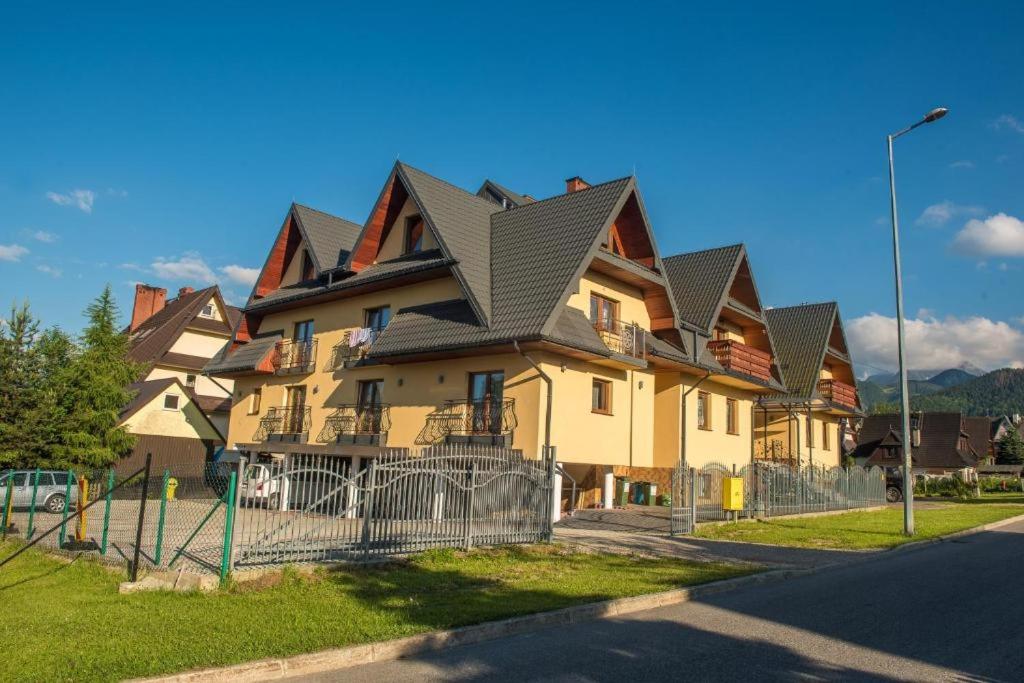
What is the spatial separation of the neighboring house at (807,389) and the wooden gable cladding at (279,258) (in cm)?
1977

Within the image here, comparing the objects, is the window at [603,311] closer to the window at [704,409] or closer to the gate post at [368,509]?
the window at [704,409]

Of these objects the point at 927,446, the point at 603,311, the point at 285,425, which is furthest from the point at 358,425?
the point at 927,446

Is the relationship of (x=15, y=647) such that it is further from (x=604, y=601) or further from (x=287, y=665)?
(x=604, y=601)

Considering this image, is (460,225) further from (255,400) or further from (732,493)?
(255,400)

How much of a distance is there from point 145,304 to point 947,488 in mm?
48825

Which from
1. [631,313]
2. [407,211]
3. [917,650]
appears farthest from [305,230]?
[917,650]

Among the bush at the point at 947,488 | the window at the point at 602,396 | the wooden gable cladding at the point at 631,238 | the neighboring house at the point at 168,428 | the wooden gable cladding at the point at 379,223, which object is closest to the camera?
the window at the point at 602,396

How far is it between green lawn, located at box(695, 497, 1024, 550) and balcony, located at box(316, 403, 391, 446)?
963cm

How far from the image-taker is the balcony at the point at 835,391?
1355 inches

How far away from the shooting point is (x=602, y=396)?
22.2m

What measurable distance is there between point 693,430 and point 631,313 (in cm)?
466

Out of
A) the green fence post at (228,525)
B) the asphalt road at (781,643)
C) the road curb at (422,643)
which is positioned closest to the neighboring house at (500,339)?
the road curb at (422,643)

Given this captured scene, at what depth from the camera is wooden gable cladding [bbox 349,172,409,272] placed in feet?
76.7

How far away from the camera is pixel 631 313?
78.1 feet
